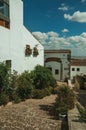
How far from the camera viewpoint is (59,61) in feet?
121

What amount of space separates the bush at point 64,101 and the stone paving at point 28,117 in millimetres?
641

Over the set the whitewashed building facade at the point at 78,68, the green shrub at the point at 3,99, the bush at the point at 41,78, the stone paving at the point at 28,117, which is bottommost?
the stone paving at the point at 28,117

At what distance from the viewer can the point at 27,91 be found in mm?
17906

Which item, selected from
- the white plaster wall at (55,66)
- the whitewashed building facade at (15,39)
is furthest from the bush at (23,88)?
the white plaster wall at (55,66)

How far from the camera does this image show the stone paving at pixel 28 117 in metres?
11.0

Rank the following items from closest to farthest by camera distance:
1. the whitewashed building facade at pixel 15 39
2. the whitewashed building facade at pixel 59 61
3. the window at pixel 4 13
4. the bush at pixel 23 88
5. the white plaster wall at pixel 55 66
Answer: the window at pixel 4 13 < the whitewashed building facade at pixel 15 39 < the bush at pixel 23 88 < the whitewashed building facade at pixel 59 61 < the white plaster wall at pixel 55 66

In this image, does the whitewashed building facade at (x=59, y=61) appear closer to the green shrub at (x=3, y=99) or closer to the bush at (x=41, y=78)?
the bush at (x=41, y=78)

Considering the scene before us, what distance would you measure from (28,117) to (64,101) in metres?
2.52

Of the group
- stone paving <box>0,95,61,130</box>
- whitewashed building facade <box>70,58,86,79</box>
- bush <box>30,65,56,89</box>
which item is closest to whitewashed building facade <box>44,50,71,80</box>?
whitewashed building facade <box>70,58,86,79</box>

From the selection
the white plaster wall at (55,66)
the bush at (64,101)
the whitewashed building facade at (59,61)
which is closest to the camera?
the bush at (64,101)

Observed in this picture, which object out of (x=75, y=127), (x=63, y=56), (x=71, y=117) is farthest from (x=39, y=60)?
(x=75, y=127)

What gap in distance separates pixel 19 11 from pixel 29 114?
931 cm

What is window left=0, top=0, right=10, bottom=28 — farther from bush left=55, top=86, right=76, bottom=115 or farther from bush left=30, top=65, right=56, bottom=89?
bush left=55, top=86, right=76, bottom=115

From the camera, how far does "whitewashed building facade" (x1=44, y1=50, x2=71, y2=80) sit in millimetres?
36375
